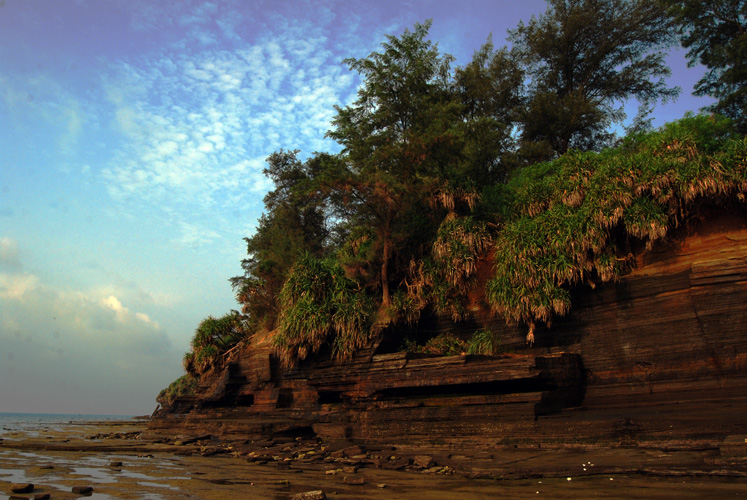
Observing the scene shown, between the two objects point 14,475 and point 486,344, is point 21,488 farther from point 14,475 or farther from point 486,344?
point 486,344

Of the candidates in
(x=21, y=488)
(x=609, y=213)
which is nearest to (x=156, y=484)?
(x=21, y=488)

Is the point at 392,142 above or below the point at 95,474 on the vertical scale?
above

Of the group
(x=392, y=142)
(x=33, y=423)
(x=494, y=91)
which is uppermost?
(x=494, y=91)

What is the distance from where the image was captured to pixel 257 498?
719 centimetres

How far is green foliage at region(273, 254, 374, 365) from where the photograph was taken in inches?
608

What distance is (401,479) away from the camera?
352 inches

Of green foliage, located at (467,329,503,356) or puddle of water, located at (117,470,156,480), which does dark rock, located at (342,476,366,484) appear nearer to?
puddle of water, located at (117,470,156,480)

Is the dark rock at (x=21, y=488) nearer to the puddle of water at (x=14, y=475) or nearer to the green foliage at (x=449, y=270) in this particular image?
the puddle of water at (x=14, y=475)

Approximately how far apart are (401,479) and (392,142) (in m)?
12.3

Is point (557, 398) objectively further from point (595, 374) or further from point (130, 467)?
point (130, 467)

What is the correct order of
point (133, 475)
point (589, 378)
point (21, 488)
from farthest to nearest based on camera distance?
point (589, 378), point (133, 475), point (21, 488)

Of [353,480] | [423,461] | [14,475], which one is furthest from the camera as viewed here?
[423,461]

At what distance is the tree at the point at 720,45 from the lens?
17719 mm

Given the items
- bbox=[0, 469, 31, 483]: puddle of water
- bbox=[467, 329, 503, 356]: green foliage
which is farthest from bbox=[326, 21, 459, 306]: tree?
bbox=[0, 469, 31, 483]: puddle of water
